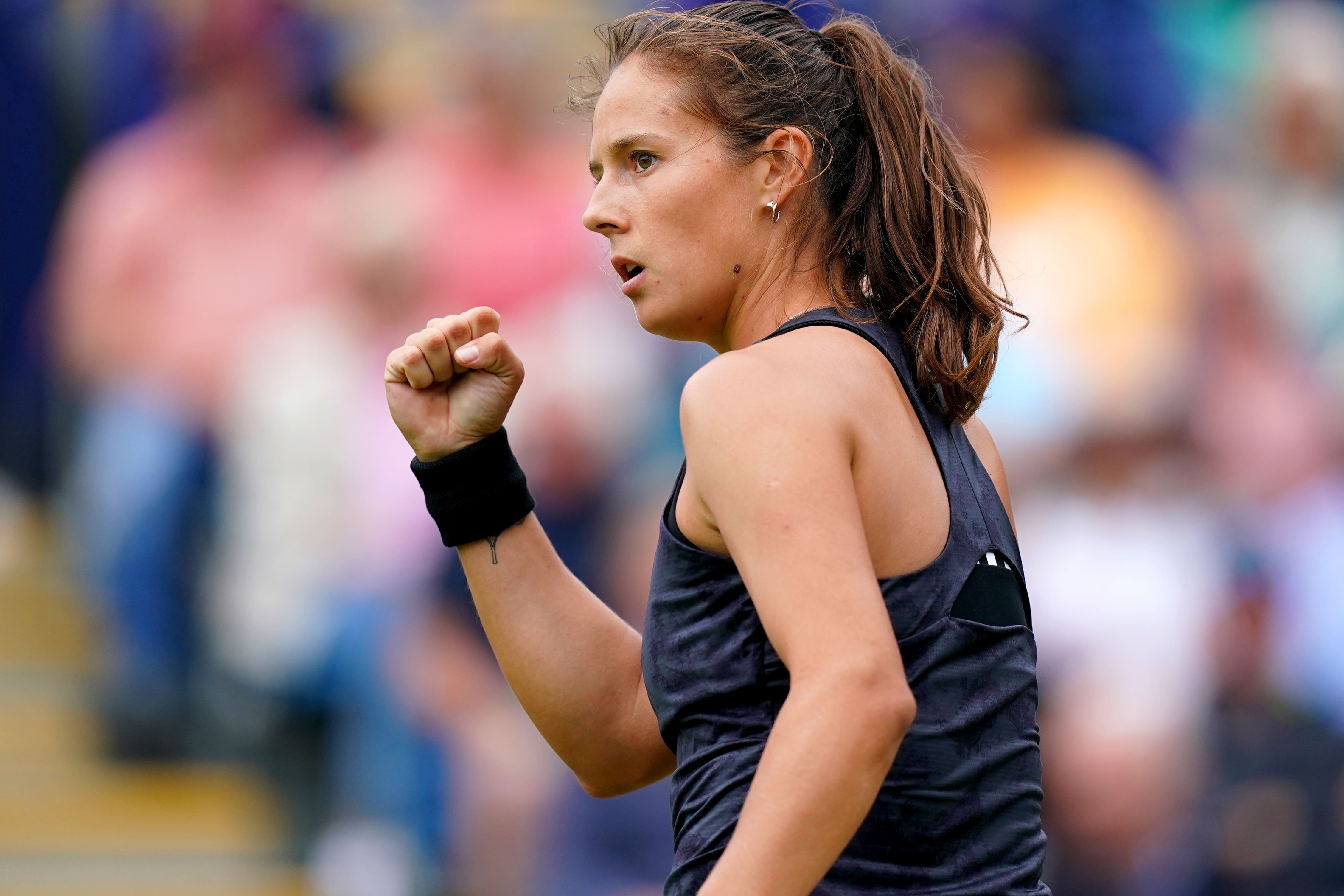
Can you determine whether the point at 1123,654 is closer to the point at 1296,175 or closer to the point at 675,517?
the point at 1296,175

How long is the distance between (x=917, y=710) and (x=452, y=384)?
0.78m

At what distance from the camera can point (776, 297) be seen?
1.84 metres

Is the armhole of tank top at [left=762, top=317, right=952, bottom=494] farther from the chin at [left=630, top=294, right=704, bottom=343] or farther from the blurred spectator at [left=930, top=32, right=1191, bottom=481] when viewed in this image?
the blurred spectator at [left=930, top=32, right=1191, bottom=481]

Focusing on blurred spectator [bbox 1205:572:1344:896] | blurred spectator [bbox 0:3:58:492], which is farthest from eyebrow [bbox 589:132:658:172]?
blurred spectator [bbox 0:3:58:492]

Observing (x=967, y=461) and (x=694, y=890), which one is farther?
(x=967, y=461)

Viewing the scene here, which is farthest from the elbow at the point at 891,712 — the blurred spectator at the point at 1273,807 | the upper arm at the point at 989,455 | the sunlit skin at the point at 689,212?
the blurred spectator at the point at 1273,807

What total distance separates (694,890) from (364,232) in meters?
3.96

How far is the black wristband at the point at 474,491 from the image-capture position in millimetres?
2027

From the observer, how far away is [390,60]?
6.25 m

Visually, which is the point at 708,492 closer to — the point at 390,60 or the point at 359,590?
the point at 359,590

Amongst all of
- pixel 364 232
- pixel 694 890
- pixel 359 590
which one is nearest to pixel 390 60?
pixel 364 232

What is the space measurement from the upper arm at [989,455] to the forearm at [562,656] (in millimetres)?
522

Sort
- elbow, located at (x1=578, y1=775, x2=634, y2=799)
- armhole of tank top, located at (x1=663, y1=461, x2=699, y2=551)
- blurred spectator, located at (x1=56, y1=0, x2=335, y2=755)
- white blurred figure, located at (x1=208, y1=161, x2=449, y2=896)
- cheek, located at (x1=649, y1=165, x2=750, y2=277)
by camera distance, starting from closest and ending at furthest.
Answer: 1. armhole of tank top, located at (x1=663, y1=461, x2=699, y2=551)
2. cheek, located at (x1=649, y1=165, x2=750, y2=277)
3. elbow, located at (x1=578, y1=775, x2=634, y2=799)
4. white blurred figure, located at (x1=208, y1=161, x2=449, y2=896)
5. blurred spectator, located at (x1=56, y1=0, x2=335, y2=755)

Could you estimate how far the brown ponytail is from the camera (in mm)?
1812
